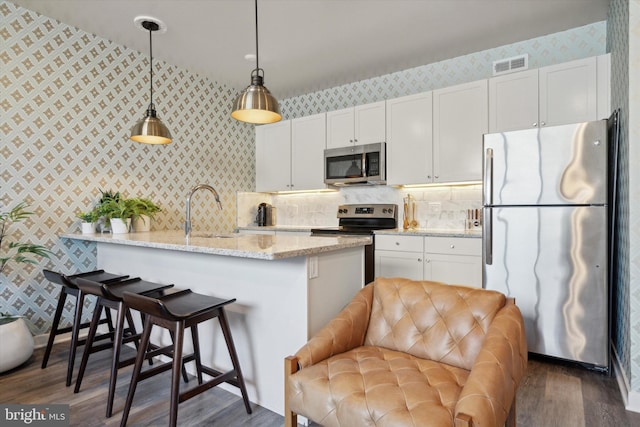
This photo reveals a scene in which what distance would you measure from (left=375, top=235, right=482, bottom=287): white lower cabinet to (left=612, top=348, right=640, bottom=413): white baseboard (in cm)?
103

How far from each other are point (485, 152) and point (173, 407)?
2.67 meters

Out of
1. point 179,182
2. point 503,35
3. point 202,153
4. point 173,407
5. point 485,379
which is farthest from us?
point 202,153

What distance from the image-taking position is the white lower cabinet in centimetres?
311

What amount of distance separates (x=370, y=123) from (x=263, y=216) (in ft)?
6.20

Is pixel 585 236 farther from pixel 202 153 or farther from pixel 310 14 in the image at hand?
pixel 202 153

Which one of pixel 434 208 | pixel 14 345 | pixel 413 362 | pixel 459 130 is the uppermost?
pixel 459 130

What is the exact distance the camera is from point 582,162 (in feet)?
8.18

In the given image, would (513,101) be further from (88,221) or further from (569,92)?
(88,221)

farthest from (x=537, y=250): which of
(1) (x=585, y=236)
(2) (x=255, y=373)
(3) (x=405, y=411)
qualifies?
(2) (x=255, y=373)

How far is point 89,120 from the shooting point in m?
3.32

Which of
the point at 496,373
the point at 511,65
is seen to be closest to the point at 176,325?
the point at 496,373

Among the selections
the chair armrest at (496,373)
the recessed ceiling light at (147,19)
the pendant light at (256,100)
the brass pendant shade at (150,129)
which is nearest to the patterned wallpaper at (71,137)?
the recessed ceiling light at (147,19)

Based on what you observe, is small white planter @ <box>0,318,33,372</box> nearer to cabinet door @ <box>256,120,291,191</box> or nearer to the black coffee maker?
the black coffee maker

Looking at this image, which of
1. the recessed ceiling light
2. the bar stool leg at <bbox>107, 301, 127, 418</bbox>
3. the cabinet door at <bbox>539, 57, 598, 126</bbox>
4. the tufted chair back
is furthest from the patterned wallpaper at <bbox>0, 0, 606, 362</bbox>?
the tufted chair back
